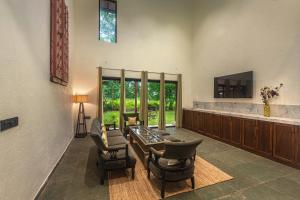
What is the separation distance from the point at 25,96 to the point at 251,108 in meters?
5.50

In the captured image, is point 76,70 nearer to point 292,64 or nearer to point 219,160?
point 219,160

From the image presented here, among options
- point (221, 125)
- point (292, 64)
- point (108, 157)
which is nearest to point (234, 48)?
point (292, 64)

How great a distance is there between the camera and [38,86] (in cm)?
228

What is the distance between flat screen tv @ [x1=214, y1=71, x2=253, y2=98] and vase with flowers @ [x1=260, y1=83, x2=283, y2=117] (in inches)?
16.5

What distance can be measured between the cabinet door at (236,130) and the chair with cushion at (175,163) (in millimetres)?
2692

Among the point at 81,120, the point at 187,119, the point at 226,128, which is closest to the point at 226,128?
the point at 226,128

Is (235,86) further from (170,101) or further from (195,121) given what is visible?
(170,101)

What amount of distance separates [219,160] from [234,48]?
3.91 m

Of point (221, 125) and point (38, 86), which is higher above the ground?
point (38, 86)

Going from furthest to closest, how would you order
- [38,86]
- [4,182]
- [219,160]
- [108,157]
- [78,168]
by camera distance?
[219,160], [78,168], [108,157], [38,86], [4,182]

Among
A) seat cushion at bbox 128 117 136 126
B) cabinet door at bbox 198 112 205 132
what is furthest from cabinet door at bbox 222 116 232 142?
seat cushion at bbox 128 117 136 126

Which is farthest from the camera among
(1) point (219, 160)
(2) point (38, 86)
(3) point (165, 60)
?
(3) point (165, 60)

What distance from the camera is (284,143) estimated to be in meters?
3.36

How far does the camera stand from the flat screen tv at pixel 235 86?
15.6 ft
